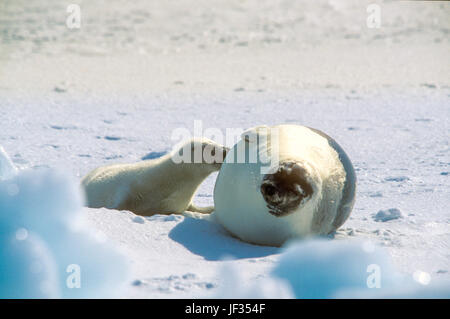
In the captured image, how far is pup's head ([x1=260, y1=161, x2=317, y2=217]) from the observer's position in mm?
2691

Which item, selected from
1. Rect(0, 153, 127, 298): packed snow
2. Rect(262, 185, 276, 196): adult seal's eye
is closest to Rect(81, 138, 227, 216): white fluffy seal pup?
Rect(262, 185, 276, 196): adult seal's eye

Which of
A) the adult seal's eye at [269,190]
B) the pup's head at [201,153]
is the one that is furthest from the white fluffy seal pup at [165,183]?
the adult seal's eye at [269,190]

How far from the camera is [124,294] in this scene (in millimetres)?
2162

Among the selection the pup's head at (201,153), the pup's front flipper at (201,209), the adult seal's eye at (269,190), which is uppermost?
the adult seal's eye at (269,190)

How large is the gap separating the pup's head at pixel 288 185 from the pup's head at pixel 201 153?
1072 mm

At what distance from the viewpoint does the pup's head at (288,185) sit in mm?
2691

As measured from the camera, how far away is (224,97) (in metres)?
8.11

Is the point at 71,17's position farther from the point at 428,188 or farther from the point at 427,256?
the point at 427,256

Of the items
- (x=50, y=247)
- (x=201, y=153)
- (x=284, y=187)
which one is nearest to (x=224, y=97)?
(x=201, y=153)

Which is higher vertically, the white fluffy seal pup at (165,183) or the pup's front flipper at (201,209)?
the white fluffy seal pup at (165,183)

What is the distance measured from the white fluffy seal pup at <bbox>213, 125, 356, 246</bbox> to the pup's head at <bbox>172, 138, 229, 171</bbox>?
62 centimetres

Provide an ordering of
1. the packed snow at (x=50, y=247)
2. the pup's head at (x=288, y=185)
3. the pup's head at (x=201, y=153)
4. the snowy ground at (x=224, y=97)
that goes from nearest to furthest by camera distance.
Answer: the packed snow at (x=50, y=247), the pup's head at (x=288, y=185), the snowy ground at (x=224, y=97), the pup's head at (x=201, y=153)

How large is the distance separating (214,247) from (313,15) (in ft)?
35.1

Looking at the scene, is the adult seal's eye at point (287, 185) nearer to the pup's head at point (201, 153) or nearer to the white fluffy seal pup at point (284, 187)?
the white fluffy seal pup at point (284, 187)
